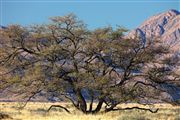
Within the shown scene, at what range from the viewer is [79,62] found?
36.2 m

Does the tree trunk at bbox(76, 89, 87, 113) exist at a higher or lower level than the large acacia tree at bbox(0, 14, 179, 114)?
lower

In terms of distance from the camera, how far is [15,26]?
3522cm

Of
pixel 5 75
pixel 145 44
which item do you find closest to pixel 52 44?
pixel 5 75

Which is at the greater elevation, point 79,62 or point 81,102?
point 79,62

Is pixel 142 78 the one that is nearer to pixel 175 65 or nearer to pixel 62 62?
pixel 175 65

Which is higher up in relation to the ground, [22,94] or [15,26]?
[15,26]

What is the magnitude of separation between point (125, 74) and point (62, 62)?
495cm

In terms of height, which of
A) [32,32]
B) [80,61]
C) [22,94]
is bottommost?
[22,94]

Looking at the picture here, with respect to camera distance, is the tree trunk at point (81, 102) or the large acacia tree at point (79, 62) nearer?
the large acacia tree at point (79, 62)

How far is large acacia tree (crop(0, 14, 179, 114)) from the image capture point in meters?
34.5

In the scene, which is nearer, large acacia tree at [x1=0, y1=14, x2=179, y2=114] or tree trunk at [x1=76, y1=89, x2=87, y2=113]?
large acacia tree at [x1=0, y1=14, x2=179, y2=114]

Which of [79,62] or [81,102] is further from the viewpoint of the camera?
[81,102]

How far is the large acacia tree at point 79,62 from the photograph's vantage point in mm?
34469

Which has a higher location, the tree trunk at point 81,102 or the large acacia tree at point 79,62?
the large acacia tree at point 79,62
